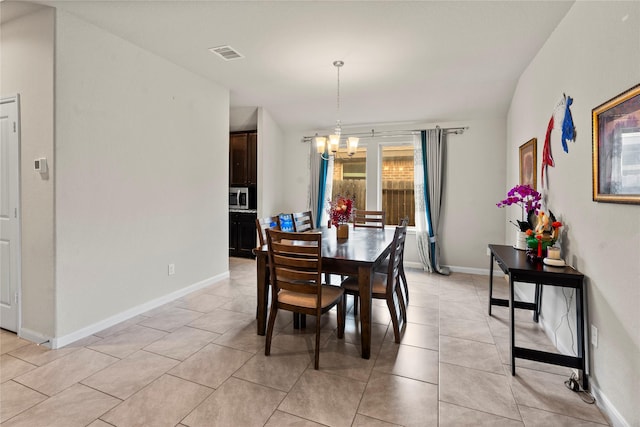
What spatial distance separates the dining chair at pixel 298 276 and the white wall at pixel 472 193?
3216 mm

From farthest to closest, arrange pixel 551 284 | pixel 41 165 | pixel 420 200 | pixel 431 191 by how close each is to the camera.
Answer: pixel 420 200 < pixel 431 191 < pixel 41 165 < pixel 551 284

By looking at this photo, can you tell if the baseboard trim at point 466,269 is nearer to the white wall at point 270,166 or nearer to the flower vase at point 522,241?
the flower vase at point 522,241

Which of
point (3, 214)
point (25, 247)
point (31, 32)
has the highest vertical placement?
point (31, 32)

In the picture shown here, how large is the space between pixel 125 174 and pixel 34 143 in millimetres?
681

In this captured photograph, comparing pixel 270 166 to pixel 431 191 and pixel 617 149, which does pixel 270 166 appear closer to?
pixel 431 191

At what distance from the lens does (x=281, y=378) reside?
2.15 meters

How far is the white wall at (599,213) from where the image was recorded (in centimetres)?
162

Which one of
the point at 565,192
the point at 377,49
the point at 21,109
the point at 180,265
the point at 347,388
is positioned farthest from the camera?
the point at 180,265

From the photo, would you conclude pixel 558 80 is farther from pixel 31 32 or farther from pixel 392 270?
pixel 31 32

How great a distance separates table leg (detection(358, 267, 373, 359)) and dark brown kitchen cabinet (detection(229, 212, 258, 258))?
351 cm

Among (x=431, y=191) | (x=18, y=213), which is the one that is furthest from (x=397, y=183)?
(x=18, y=213)

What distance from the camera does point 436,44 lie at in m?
3.01

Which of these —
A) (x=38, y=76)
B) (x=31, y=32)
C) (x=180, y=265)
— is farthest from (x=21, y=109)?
(x=180, y=265)

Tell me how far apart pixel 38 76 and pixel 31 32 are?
14.6 inches
